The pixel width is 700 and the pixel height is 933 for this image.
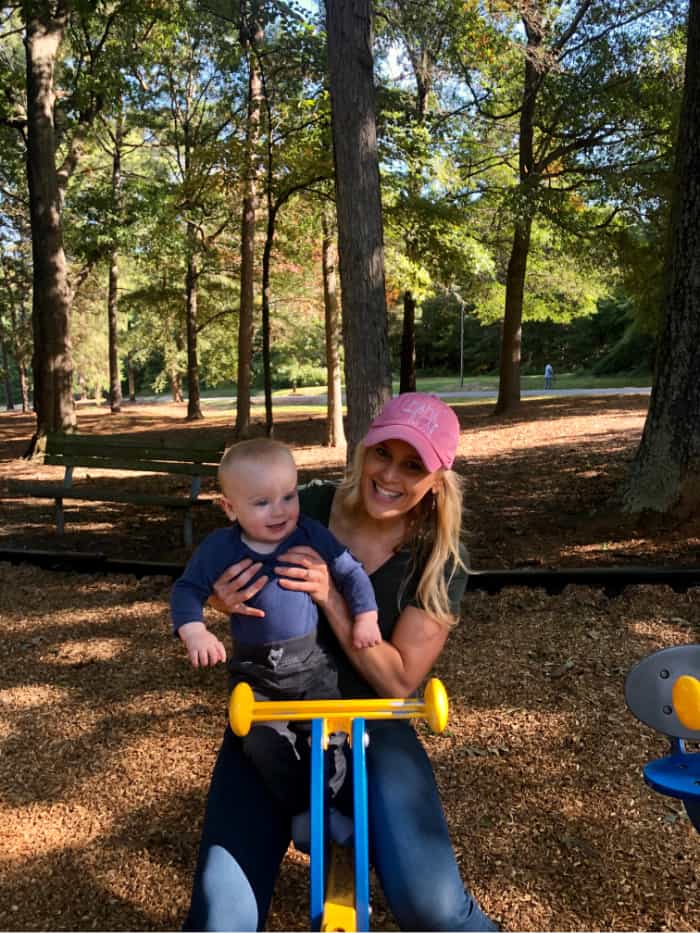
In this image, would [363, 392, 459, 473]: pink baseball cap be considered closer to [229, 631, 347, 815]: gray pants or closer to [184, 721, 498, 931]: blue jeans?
[229, 631, 347, 815]: gray pants

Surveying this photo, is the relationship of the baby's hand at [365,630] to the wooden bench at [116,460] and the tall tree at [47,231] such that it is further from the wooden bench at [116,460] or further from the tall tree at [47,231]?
the tall tree at [47,231]

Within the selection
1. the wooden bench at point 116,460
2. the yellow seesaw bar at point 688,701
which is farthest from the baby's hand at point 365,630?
the wooden bench at point 116,460

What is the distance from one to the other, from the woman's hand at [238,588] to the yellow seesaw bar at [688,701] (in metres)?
0.94

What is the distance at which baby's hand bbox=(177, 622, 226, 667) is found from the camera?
1.73 metres

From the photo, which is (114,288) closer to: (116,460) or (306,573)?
(116,460)

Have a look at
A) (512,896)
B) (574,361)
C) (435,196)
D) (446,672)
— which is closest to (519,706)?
(446,672)

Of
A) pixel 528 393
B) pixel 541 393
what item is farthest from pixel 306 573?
pixel 528 393

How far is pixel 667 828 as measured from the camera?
2691 mm

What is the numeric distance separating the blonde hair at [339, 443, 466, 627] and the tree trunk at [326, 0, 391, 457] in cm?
309

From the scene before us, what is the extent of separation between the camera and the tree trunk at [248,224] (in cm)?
1170

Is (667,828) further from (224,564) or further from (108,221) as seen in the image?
(108,221)

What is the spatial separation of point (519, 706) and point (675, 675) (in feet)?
7.17

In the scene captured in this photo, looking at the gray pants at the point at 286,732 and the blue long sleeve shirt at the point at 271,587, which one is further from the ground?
the blue long sleeve shirt at the point at 271,587

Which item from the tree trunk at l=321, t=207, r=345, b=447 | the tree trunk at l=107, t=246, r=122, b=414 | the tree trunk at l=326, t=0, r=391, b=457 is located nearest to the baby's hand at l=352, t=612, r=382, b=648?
the tree trunk at l=326, t=0, r=391, b=457
